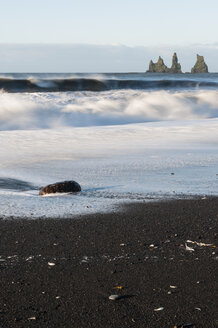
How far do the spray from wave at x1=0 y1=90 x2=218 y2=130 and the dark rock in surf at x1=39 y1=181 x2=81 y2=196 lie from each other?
402 inches

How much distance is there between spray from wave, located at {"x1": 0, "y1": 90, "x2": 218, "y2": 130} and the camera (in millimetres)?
17047

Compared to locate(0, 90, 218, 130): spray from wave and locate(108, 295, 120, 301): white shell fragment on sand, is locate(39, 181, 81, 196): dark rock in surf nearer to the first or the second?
locate(108, 295, 120, 301): white shell fragment on sand

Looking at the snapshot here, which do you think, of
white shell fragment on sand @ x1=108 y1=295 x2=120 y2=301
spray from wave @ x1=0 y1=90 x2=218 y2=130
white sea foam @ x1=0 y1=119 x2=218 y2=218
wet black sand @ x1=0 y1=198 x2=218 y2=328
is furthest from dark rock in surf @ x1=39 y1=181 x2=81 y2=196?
spray from wave @ x1=0 y1=90 x2=218 y2=130

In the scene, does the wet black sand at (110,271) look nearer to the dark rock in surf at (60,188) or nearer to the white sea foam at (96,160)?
the white sea foam at (96,160)

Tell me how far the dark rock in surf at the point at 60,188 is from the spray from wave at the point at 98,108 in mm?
10199

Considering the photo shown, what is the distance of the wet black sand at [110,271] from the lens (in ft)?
Answer: 8.77

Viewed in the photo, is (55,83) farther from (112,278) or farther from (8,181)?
(112,278)

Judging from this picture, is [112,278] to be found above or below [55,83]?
below

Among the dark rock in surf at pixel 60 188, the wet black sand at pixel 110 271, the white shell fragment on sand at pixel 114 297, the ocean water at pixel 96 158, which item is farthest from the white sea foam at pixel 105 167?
the white shell fragment on sand at pixel 114 297

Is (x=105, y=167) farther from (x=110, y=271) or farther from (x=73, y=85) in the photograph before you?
(x=73, y=85)

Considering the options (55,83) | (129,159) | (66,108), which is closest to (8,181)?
(129,159)

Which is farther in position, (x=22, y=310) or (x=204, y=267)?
(x=204, y=267)

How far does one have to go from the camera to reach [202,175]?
6.79m

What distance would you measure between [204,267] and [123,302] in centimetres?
74
